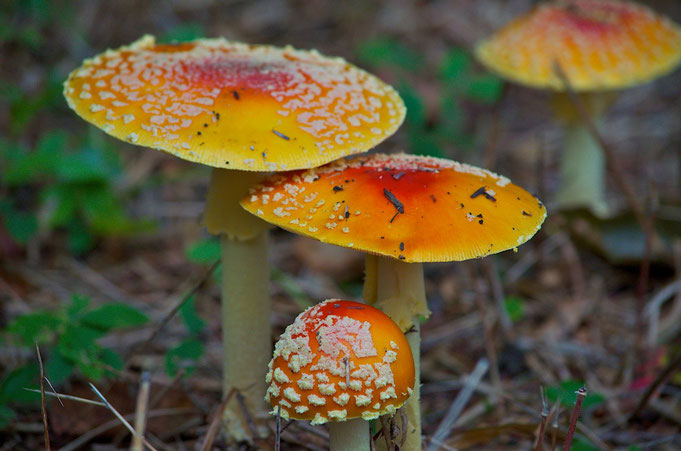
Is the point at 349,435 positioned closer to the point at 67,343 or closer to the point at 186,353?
the point at 186,353

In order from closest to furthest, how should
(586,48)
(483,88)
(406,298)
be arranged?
(406,298), (586,48), (483,88)

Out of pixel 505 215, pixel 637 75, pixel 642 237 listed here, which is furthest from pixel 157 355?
pixel 637 75

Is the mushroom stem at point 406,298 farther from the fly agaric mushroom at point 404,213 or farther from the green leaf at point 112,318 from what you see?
the green leaf at point 112,318

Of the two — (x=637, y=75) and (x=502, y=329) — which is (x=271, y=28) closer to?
(x=637, y=75)

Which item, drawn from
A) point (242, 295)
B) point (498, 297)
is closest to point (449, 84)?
point (498, 297)

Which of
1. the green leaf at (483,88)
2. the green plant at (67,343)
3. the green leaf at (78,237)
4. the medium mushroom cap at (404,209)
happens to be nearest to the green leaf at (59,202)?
the green leaf at (78,237)

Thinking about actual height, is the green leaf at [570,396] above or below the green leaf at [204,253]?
above

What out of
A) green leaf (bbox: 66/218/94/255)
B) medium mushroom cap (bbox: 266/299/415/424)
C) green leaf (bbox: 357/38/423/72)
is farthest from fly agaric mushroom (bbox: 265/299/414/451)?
green leaf (bbox: 357/38/423/72)
